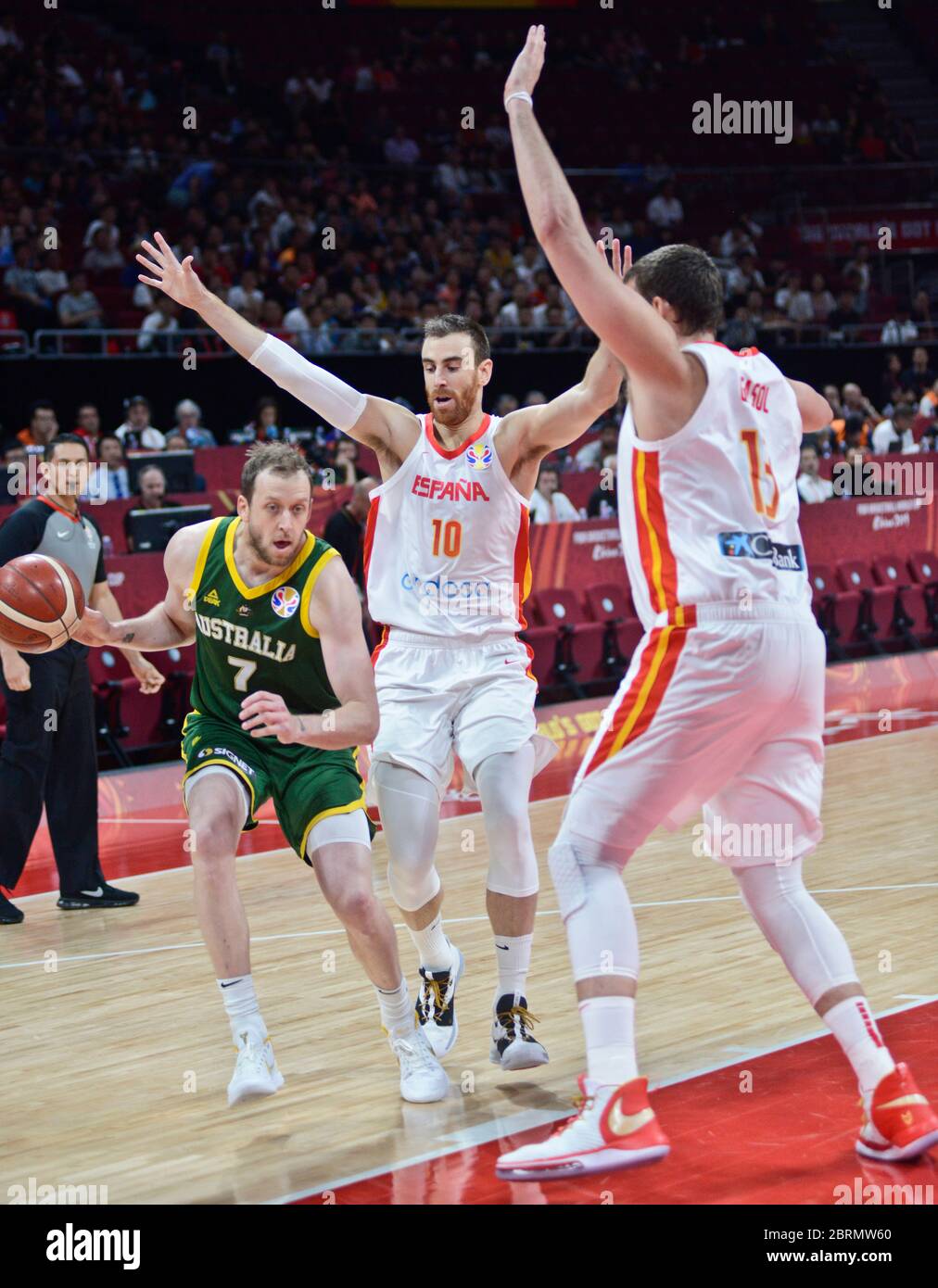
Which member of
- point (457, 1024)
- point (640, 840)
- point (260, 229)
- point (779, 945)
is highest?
point (260, 229)

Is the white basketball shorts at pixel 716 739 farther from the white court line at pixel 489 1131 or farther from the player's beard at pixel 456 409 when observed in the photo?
the player's beard at pixel 456 409

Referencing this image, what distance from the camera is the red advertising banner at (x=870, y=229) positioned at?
73.7 feet

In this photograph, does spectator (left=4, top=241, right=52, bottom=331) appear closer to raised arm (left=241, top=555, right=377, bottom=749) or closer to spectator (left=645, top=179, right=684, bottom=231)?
spectator (left=645, top=179, right=684, bottom=231)

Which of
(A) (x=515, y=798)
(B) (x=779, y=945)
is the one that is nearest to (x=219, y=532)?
(A) (x=515, y=798)

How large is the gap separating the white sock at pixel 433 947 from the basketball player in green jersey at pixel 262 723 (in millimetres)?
214

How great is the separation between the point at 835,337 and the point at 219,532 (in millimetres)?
16305

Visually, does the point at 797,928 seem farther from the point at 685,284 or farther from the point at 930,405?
the point at 930,405

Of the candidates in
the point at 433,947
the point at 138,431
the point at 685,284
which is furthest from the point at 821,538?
the point at 685,284

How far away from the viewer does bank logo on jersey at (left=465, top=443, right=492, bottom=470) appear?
4.90 meters

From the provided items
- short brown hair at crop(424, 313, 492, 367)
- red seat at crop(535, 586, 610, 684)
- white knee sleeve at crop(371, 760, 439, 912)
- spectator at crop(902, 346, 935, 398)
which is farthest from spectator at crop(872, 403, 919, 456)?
white knee sleeve at crop(371, 760, 439, 912)

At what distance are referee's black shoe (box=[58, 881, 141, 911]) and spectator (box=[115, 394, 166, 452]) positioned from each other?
20.7ft
